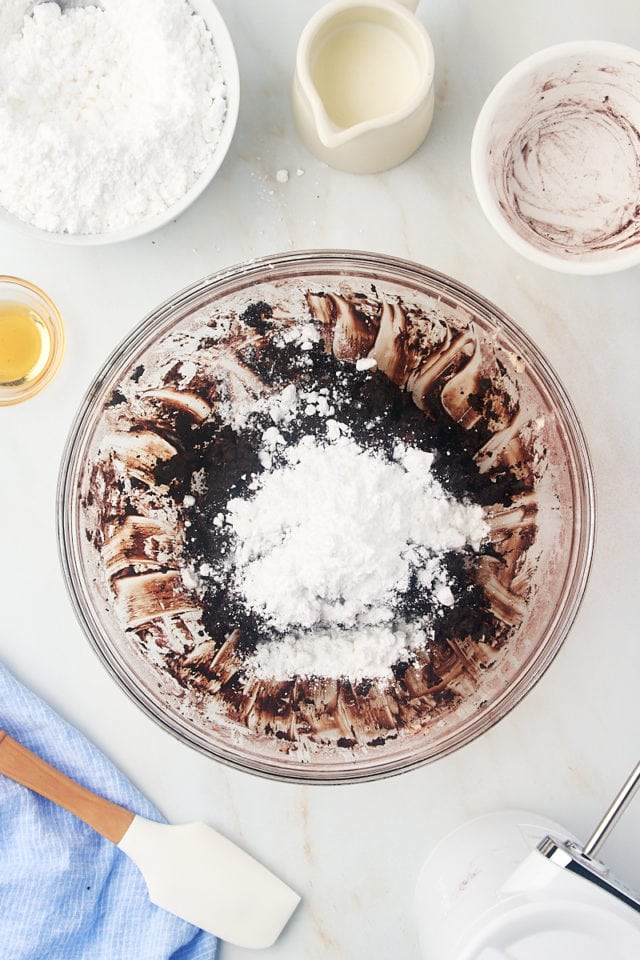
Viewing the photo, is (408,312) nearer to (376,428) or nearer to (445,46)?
(376,428)

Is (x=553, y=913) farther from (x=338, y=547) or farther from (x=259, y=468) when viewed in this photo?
(x=259, y=468)

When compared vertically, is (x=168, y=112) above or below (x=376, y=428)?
above

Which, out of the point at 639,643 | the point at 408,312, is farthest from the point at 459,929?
the point at 408,312

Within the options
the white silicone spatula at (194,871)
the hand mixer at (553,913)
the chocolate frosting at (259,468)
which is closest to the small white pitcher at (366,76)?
the chocolate frosting at (259,468)

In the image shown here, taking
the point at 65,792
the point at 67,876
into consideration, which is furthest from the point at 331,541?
the point at 67,876

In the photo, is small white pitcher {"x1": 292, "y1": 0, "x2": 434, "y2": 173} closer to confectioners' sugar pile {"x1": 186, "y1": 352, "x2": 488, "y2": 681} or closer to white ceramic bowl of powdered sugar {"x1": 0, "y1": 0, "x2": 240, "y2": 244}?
white ceramic bowl of powdered sugar {"x1": 0, "y1": 0, "x2": 240, "y2": 244}

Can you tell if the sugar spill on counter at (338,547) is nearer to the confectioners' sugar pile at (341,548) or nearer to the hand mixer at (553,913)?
the confectioners' sugar pile at (341,548)
